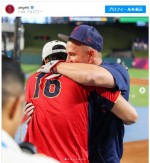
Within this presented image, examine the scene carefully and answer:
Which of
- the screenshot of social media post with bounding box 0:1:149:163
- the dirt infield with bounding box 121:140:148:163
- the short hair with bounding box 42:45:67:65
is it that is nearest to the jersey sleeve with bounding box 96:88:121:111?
the screenshot of social media post with bounding box 0:1:149:163

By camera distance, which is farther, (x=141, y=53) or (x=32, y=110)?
(x=141, y=53)

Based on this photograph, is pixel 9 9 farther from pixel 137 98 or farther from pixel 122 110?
pixel 137 98

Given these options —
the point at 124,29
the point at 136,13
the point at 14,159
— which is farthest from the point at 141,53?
the point at 14,159

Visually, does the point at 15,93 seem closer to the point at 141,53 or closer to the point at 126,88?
the point at 126,88

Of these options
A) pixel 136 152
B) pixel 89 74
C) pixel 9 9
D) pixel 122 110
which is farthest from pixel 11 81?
pixel 136 152

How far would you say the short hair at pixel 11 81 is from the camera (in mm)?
839

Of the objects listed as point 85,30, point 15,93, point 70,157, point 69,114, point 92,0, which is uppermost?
point 92,0

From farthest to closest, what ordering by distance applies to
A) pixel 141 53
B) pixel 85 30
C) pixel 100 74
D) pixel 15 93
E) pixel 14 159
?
1. pixel 141 53
2. pixel 85 30
3. pixel 100 74
4. pixel 15 93
5. pixel 14 159

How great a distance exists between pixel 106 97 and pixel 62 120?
0.16 metres

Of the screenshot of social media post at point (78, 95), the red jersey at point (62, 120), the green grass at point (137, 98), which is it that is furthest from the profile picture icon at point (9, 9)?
the green grass at point (137, 98)

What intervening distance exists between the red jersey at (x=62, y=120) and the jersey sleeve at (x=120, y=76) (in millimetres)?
43

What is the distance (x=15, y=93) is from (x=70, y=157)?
21.1 inches

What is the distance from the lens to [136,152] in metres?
3.79

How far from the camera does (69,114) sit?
127 centimetres
